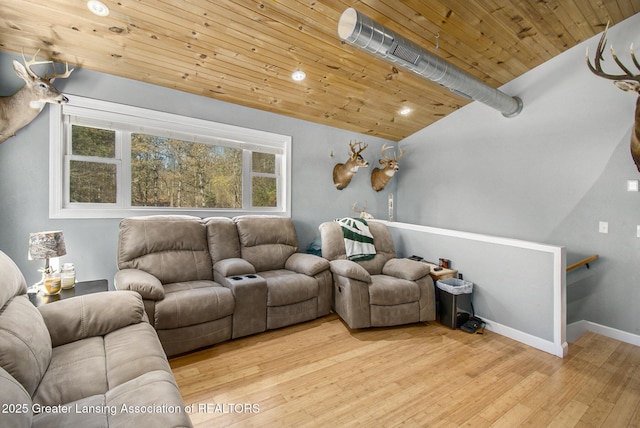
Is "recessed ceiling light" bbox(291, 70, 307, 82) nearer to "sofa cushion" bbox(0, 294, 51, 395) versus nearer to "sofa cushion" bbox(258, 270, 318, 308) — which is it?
"sofa cushion" bbox(258, 270, 318, 308)

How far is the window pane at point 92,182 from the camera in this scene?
2699 mm

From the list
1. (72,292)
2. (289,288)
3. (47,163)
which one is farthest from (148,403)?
(47,163)

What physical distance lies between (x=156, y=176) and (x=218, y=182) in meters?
0.69

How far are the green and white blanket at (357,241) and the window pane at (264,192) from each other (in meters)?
1.07

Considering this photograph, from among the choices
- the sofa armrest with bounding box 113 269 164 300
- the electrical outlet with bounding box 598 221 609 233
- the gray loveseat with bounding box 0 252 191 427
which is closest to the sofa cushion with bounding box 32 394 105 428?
the gray loveseat with bounding box 0 252 191 427

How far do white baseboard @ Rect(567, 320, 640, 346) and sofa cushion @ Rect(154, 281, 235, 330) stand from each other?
362 cm

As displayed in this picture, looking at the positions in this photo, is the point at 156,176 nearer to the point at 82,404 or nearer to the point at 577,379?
the point at 82,404

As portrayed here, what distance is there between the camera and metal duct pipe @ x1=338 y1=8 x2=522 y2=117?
2082 millimetres

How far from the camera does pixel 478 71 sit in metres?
3.40

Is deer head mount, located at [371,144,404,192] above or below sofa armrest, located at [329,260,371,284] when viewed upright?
above

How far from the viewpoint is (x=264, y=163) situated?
3859mm

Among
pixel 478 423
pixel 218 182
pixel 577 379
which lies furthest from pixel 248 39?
pixel 577 379

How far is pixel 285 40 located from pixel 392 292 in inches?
107

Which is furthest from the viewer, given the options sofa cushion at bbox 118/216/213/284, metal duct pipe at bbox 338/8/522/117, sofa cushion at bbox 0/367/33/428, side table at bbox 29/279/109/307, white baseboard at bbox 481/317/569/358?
sofa cushion at bbox 118/216/213/284
